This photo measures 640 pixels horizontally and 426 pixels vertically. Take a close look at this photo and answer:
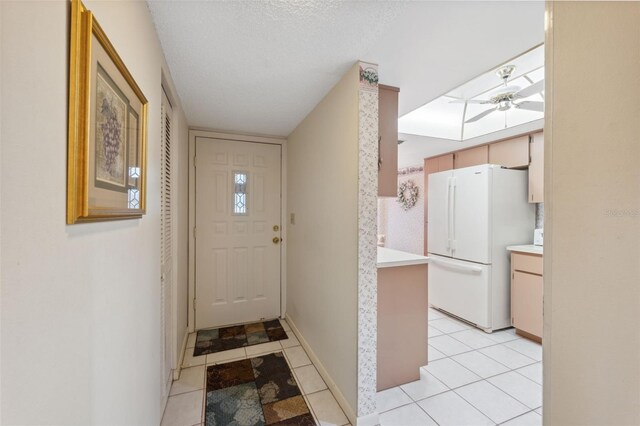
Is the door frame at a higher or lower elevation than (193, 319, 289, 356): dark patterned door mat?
higher

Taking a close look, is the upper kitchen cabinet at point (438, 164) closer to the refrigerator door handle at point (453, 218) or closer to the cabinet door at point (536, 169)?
the refrigerator door handle at point (453, 218)

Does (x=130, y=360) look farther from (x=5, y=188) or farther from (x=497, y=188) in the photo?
(x=497, y=188)

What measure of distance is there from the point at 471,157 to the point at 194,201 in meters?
3.48

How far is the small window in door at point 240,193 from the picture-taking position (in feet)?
9.75

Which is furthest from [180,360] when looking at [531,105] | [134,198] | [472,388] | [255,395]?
[531,105]

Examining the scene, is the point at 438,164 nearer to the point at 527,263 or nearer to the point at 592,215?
the point at 527,263

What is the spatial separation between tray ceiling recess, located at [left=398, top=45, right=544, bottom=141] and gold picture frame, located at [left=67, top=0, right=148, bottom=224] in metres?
1.94

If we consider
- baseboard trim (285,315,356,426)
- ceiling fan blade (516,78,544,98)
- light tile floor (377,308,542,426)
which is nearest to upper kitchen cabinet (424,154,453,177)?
ceiling fan blade (516,78,544,98)

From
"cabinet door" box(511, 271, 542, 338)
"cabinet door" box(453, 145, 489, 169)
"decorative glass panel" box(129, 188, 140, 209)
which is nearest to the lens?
"decorative glass panel" box(129, 188, 140, 209)

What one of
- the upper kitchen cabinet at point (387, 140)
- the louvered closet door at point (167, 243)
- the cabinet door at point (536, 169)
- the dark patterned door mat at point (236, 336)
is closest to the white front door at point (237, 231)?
the dark patterned door mat at point (236, 336)

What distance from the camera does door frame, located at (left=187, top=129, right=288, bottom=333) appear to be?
278 cm

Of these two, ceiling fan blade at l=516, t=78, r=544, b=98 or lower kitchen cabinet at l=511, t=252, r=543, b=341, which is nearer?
ceiling fan blade at l=516, t=78, r=544, b=98

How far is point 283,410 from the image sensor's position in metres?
1.73

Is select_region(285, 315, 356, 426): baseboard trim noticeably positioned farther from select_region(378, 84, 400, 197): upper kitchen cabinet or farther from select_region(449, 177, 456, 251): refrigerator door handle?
select_region(449, 177, 456, 251): refrigerator door handle
